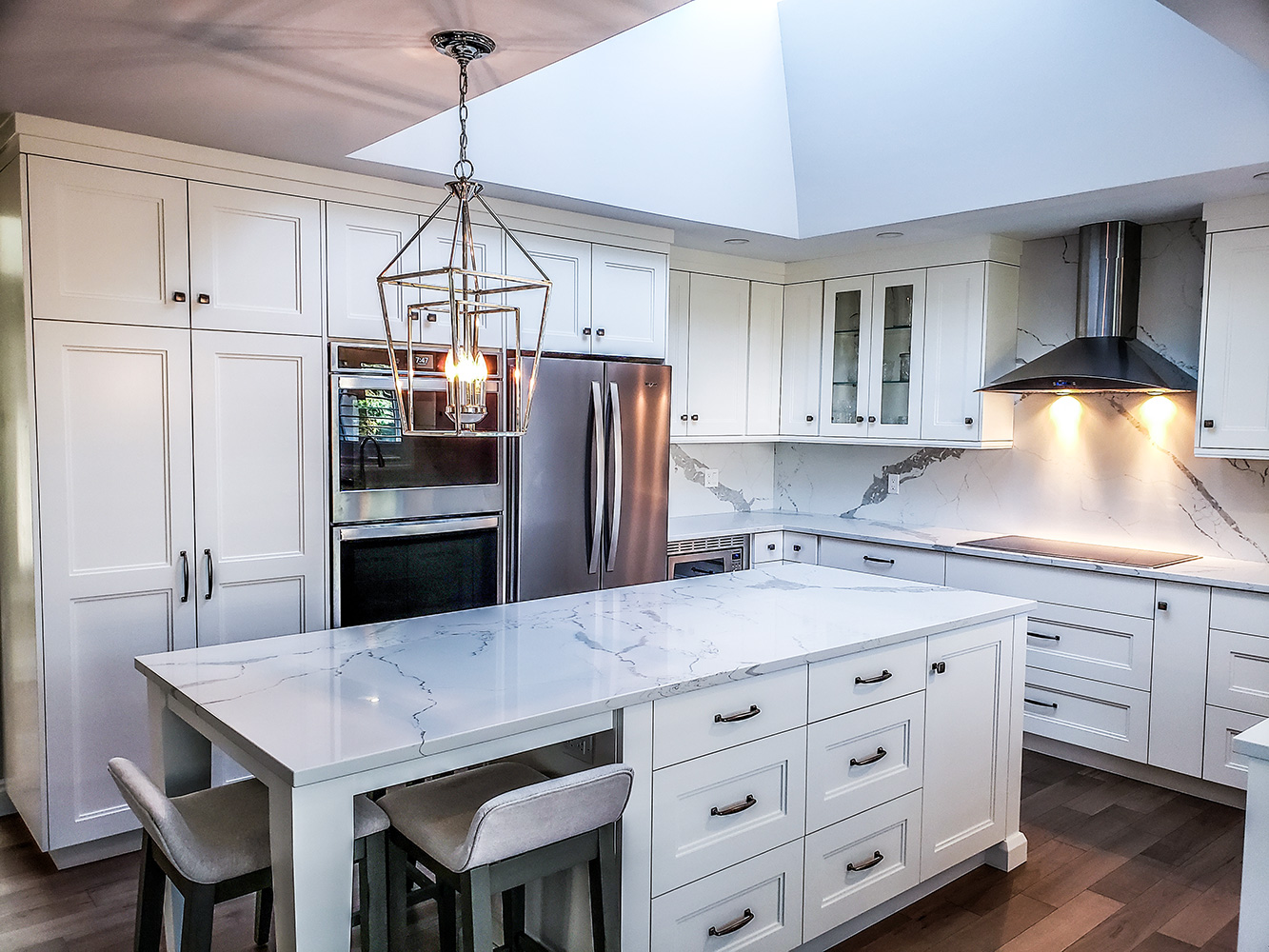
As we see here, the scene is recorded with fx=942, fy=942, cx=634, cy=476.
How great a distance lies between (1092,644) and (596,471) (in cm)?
217

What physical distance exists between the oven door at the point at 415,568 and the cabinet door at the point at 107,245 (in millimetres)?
983

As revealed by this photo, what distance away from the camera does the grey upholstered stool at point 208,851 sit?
1725 millimetres

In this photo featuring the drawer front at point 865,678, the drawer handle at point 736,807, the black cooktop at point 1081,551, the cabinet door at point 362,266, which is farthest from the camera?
the black cooktop at point 1081,551

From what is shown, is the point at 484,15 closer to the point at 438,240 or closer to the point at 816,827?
the point at 438,240

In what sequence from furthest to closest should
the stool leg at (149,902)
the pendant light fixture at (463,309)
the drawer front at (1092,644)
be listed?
the drawer front at (1092,644)
the stool leg at (149,902)
the pendant light fixture at (463,309)

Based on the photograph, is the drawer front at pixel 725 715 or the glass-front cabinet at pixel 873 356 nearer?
the drawer front at pixel 725 715

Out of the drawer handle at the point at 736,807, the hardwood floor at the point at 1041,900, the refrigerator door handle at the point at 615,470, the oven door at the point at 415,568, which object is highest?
the refrigerator door handle at the point at 615,470

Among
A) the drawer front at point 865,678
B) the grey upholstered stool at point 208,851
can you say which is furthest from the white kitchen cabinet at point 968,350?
the grey upholstered stool at point 208,851

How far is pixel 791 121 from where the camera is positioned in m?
4.13

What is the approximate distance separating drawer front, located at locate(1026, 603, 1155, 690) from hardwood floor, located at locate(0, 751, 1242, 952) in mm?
570

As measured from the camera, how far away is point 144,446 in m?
2.98

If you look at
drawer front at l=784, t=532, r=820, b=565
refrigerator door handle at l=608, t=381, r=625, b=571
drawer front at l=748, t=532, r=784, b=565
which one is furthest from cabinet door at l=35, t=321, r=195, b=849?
drawer front at l=784, t=532, r=820, b=565

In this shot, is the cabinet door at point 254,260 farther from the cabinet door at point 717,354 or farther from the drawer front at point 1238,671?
the drawer front at point 1238,671

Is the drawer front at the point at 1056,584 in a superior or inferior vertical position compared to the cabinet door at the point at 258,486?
inferior
